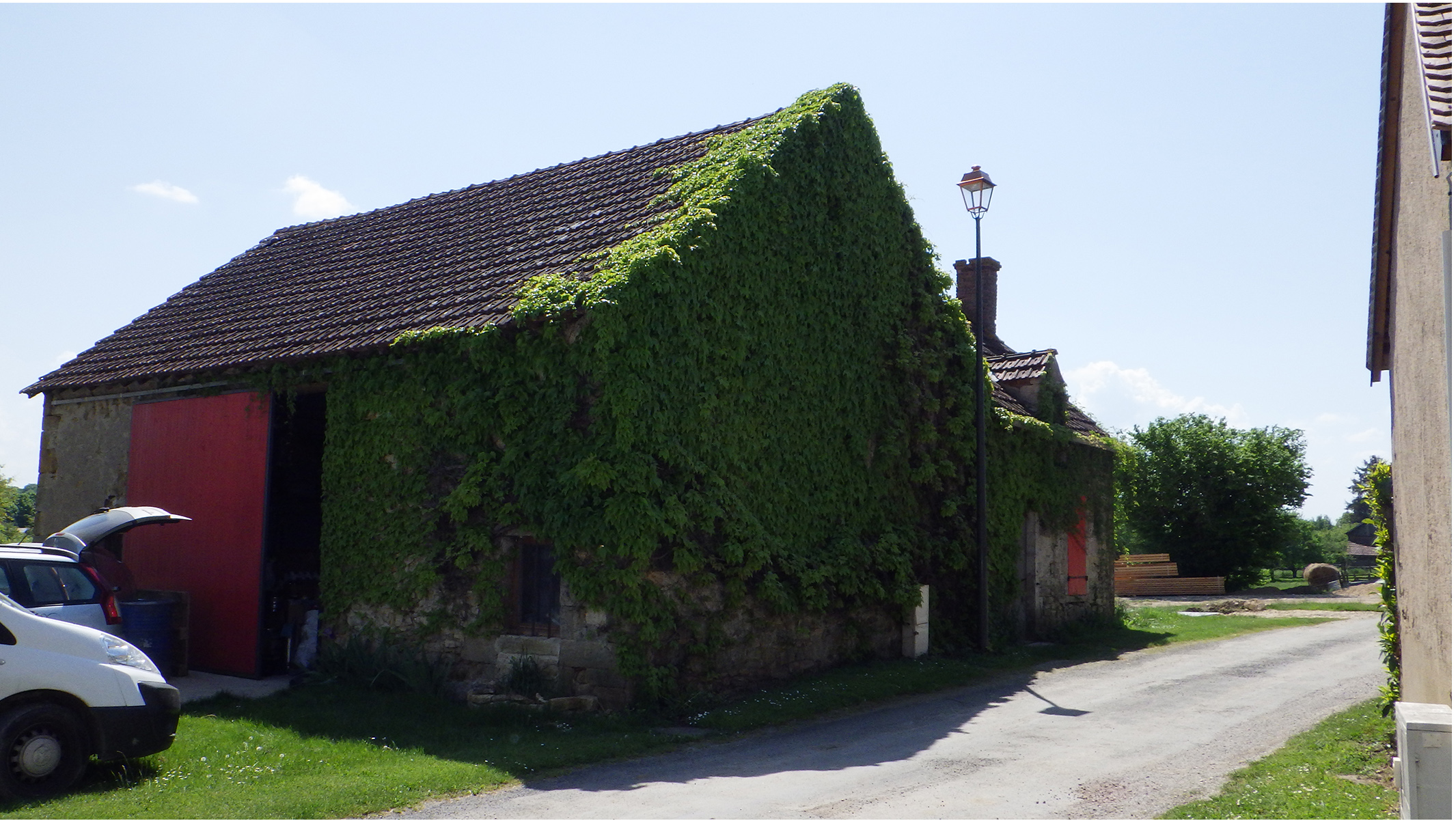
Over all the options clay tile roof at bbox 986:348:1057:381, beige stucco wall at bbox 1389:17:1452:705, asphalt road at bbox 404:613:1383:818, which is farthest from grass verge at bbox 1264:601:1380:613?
beige stucco wall at bbox 1389:17:1452:705

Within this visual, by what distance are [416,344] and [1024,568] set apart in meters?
11.4

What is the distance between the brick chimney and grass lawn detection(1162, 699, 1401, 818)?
13.0m

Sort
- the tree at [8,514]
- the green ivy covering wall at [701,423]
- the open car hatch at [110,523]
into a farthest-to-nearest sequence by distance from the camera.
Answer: the tree at [8,514] → the open car hatch at [110,523] → the green ivy covering wall at [701,423]

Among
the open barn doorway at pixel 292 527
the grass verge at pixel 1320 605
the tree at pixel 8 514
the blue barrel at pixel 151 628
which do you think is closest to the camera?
the blue barrel at pixel 151 628

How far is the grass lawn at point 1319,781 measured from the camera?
6.88 meters

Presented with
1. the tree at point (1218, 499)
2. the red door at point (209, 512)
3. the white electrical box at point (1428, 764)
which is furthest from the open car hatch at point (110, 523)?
the tree at point (1218, 499)

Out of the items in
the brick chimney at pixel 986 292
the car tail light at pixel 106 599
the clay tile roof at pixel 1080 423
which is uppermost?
the brick chimney at pixel 986 292

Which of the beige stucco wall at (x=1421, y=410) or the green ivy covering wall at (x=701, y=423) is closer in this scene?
the beige stucco wall at (x=1421, y=410)

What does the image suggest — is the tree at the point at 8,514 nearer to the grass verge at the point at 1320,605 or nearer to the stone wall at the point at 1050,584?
the stone wall at the point at 1050,584

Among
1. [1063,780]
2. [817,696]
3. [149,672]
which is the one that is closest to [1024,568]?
[817,696]

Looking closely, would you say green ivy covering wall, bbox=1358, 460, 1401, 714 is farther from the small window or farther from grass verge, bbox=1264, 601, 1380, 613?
grass verge, bbox=1264, 601, 1380, 613

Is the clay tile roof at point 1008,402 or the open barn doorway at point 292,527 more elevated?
the clay tile roof at point 1008,402

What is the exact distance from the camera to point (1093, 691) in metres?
12.3

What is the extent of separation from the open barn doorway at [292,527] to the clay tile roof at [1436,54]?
1251cm
